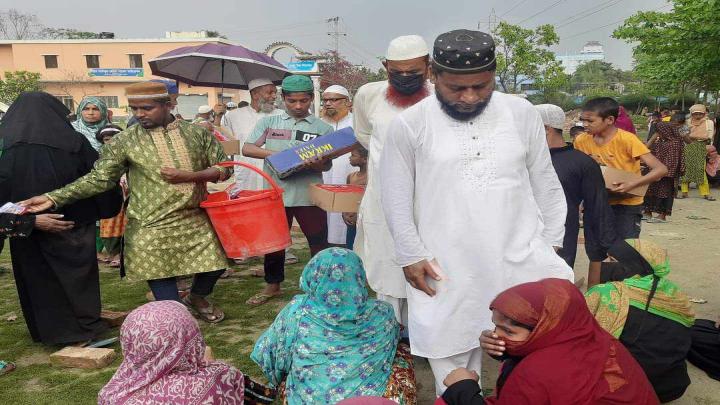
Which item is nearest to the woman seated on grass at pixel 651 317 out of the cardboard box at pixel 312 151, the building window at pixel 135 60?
the cardboard box at pixel 312 151

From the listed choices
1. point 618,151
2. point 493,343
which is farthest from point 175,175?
point 618,151

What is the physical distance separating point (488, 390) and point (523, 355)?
1.52 meters

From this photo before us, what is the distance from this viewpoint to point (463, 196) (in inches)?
90.1

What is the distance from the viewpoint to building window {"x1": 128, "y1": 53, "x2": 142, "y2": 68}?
52156mm

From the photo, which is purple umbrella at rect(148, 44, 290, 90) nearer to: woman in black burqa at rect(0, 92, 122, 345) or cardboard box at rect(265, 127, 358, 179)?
cardboard box at rect(265, 127, 358, 179)

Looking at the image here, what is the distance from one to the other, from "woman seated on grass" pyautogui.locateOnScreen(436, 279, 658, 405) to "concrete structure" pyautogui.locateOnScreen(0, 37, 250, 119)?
51755 mm

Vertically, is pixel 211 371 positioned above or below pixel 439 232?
below

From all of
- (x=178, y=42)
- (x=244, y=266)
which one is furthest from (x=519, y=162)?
(x=178, y=42)

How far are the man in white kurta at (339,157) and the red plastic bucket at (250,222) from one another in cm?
150

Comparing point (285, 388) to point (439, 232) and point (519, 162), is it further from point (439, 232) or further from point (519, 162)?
point (519, 162)

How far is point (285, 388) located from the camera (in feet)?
8.14

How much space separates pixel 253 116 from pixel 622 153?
4.09m

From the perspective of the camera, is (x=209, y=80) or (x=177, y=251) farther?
(x=209, y=80)

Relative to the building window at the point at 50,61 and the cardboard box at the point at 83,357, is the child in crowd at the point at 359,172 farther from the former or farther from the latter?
the building window at the point at 50,61
